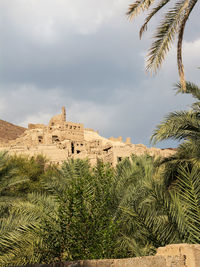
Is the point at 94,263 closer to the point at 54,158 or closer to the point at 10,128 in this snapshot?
Answer: the point at 54,158

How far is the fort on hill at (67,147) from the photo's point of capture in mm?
40969

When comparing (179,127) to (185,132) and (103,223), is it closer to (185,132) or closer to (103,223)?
(185,132)

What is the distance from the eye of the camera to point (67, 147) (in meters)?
45.2

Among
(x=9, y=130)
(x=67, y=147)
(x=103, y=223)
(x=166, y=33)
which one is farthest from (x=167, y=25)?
(x=9, y=130)

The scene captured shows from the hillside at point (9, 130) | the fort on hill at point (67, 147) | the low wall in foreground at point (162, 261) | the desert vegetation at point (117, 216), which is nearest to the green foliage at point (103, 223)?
the desert vegetation at point (117, 216)

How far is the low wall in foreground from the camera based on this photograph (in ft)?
13.8

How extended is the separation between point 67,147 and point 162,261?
4115 centimetres

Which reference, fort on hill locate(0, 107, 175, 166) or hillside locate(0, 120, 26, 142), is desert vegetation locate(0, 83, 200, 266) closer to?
fort on hill locate(0, 107, 175, 166)

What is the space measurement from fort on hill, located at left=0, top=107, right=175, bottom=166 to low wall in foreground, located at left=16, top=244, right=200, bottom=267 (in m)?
28.0

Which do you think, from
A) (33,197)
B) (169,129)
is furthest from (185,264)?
(33,197)

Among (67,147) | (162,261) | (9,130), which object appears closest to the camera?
(162,261)

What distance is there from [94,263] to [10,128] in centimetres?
9465

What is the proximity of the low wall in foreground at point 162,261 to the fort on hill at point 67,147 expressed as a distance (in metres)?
28.0

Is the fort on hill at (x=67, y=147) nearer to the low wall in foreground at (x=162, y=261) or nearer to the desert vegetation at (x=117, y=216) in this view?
the desert vegetation at (x=117, y=216)
